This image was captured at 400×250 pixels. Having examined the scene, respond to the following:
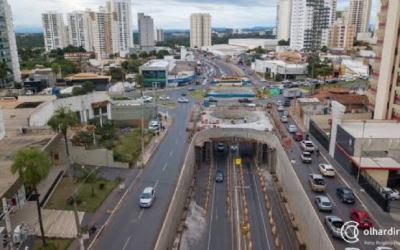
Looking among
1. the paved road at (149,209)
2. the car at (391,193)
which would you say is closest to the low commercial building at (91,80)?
the paved road at (149,209)

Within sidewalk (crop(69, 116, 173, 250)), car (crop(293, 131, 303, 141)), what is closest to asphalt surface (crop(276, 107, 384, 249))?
car (crop(293, 131, 303, 141))

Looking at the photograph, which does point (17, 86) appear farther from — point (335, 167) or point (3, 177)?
point (335, 167)

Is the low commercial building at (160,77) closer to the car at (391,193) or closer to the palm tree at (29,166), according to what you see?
the car at (391,193)

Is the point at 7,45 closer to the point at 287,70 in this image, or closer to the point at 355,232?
the point at 287,70

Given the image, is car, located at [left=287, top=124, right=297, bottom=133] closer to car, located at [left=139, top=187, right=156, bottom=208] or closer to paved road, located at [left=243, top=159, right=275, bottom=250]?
paved road, located at [left=243, top=159, right=275, bottom=250]

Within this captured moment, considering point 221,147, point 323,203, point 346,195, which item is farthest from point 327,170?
point 221,147
